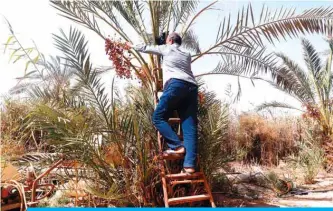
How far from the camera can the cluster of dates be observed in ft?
17.8

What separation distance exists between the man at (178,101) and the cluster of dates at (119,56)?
705 mm

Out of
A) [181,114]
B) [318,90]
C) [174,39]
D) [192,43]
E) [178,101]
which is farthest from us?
[318,90]

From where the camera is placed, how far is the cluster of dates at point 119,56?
544cm

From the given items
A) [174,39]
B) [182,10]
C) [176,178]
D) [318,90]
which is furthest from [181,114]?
[318,90]

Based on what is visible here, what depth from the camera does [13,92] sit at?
37.0 ft

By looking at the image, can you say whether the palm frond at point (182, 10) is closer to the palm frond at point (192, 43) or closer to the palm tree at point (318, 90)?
the palm frond at point (192, 43)

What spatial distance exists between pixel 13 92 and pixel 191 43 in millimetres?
6136

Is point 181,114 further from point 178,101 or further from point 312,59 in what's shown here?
point 312,59

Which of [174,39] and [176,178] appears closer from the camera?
[176,178]

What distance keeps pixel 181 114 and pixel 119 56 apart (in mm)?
1479

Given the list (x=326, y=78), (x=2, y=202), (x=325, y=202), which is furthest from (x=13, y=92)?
(x=326, y=78)

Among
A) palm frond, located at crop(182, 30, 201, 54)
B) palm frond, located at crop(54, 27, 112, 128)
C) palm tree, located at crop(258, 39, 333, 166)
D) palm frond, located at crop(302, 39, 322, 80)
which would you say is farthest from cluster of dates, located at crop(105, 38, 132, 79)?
palm frond, located at crop(302, 39, 322, 80)

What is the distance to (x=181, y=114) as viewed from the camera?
4.91 meters

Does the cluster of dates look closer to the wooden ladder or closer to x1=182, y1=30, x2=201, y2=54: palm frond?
the wooden ladder
